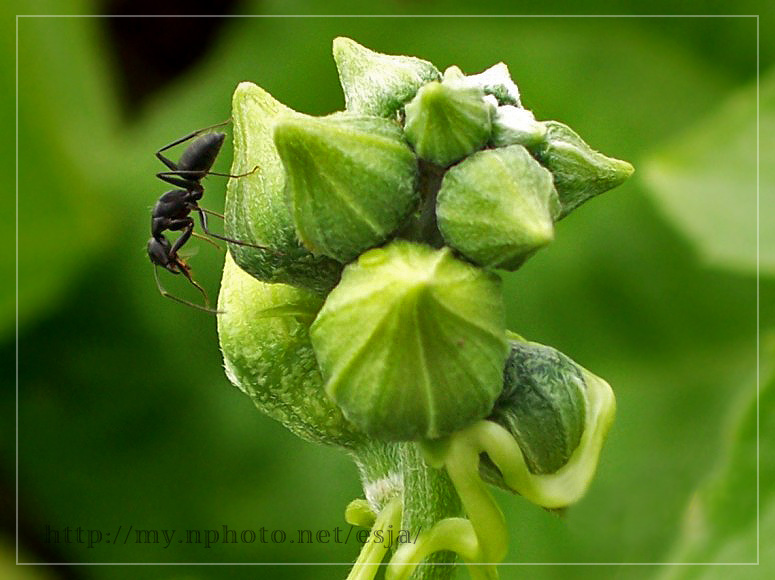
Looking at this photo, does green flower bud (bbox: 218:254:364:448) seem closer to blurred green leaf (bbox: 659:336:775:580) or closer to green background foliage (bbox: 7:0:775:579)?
blurred green leaf (bbox: 659:336:775:580)

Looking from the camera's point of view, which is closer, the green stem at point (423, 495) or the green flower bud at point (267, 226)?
the green flower bud at point (267, 226)

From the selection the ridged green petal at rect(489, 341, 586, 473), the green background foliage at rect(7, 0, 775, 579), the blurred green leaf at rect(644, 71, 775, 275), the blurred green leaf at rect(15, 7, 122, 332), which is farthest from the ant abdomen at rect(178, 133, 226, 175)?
the blurred green leaf at rect(15, 7, 122, 332)

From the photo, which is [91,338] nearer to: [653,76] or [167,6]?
[167,6]

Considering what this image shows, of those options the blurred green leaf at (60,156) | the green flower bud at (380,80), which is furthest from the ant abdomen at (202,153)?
the blurred green leaf at (60,156)

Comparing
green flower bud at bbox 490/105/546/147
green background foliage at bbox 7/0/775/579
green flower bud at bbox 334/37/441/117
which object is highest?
green flower bud at bbox 334/37/441/117

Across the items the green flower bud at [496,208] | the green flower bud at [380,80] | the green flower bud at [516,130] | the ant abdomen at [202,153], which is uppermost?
the green flower bud at [380,80]

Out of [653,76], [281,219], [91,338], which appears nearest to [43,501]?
[91,338]

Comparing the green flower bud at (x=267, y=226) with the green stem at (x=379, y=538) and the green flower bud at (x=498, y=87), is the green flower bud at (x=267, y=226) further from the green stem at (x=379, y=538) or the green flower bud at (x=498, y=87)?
the green stem at (x=379, y=538)

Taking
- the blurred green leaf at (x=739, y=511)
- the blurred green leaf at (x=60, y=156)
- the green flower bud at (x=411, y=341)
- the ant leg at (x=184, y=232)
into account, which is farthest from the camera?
the blurred green leaf at (x=60, y=156)

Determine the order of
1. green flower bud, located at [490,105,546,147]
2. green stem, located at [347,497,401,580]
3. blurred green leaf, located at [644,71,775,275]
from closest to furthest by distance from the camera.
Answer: green flower bud, located at [490,105,546,147], green stem, located at [347,497,401,580], blurred green leaf, located at [644,71,775,275]
